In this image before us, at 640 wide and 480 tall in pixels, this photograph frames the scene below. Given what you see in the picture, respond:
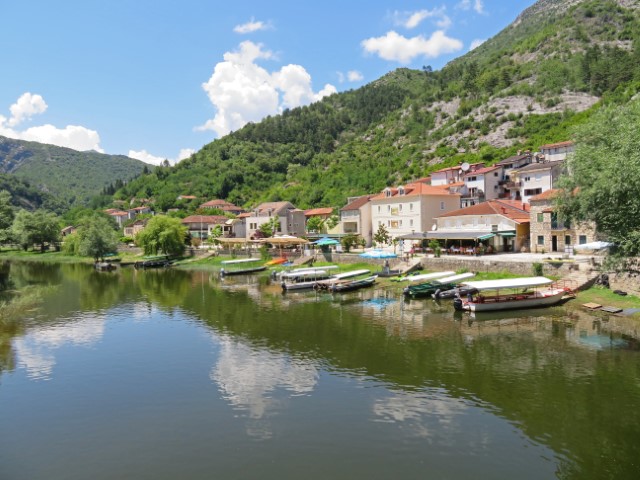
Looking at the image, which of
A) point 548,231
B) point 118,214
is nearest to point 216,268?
point 548,231

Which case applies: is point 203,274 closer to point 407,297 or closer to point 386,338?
point 407,297

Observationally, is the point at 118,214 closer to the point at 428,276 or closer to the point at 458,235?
the point at 458,235

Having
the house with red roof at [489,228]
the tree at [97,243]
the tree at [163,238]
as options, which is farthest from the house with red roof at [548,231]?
the tree at [97,243]

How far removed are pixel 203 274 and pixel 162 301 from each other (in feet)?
74.0

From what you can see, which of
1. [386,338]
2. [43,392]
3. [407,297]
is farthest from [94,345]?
[407,297]

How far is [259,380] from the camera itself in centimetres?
2334

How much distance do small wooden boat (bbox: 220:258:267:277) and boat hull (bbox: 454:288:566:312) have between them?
37.9m

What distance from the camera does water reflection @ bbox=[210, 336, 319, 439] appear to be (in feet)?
64.4

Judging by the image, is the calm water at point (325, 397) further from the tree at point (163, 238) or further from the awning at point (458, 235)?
the tree at point (163, 238)

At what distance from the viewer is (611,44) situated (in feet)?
472

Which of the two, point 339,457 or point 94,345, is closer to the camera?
point 339,457

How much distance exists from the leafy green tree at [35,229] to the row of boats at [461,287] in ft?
267

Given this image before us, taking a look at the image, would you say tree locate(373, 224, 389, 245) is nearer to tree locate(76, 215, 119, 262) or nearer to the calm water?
the calm water

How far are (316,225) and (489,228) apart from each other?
39.7 meters
